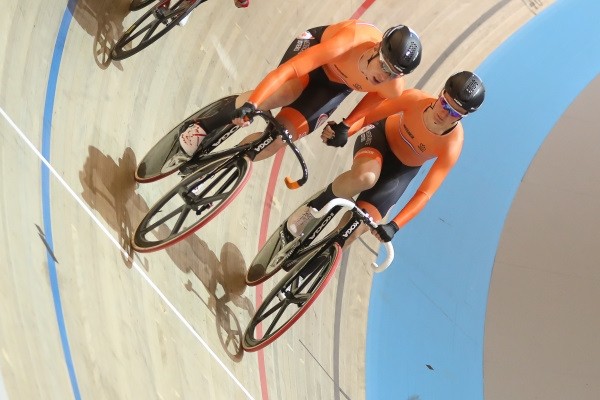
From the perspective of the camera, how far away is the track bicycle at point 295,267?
4.08 metres

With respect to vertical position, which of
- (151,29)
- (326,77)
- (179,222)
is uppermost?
(151,29)

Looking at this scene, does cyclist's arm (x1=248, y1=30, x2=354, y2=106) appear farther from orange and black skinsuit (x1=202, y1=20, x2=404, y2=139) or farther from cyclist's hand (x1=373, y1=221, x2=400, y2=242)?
cyclist's hand (x1=373, y1=221, x2=400, y2=242)

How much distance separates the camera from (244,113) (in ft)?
11.1

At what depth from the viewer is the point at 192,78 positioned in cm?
467

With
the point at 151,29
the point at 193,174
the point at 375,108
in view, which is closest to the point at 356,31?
the point at 375,108

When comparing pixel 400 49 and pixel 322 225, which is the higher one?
pixel 400 49

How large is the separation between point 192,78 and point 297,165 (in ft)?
2.97

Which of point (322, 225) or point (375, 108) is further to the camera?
point (322, 225)

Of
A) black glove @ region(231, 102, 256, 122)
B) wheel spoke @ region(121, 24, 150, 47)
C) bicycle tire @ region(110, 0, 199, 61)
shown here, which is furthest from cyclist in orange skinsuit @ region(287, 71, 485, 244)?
wheel spoke @ region(121, 24, 150, 47)

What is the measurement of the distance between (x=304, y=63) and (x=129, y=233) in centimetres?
117

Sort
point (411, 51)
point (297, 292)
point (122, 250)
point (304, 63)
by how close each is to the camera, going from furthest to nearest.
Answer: point (297, 292)
point (122, 250)
point (304, 63)
point (411, 51)

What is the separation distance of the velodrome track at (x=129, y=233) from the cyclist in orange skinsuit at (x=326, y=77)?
53cm

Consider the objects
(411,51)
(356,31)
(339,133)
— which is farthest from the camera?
(339,133)

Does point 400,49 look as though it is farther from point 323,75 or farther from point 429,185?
point 429,185
